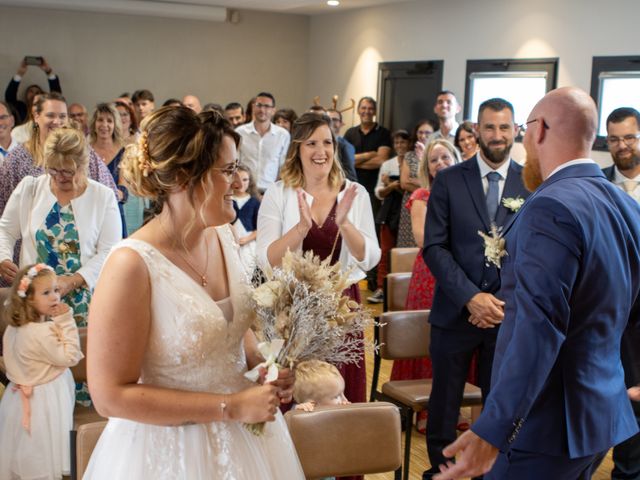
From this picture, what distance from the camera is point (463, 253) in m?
3.91

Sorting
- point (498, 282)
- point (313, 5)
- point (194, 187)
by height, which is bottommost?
point (498, 282)

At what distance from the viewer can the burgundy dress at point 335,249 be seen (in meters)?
3.88

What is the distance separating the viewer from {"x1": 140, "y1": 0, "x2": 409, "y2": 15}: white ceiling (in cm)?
1136

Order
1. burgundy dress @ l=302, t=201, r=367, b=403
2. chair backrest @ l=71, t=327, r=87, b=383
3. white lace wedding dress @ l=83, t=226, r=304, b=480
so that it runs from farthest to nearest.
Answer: burgundy dress @ l=302, t=201, r=367, b=403, chair backrest @ l=71, t=327, r=87, b=383, white lace wedding dress @ l=83, t=226, r=304, b=480

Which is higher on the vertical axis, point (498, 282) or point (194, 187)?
point (194, 187)

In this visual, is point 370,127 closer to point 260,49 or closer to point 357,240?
point 260,49

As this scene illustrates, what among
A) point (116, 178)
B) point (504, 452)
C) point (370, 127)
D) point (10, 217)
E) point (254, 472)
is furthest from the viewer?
point (370, 127)

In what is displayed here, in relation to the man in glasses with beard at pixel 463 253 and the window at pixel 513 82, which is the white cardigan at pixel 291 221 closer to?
the man in glasses with beard at pixel 463 253

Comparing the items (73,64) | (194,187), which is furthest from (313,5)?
(194,187)

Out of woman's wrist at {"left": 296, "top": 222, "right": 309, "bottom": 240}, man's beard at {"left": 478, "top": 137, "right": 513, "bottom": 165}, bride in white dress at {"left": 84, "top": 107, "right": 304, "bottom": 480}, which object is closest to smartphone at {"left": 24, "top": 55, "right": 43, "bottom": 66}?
woman's wrist at {"left": 296, "top": 222, "right": 309, "bottom": 240}

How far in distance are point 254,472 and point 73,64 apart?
1120cm

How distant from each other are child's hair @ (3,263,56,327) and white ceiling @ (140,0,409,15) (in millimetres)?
8189

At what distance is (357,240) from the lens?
3830 mm

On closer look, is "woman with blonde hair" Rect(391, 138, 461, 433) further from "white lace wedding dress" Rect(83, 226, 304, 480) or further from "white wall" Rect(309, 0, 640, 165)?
"white wall" Rect(309, 0, 640, 165)
